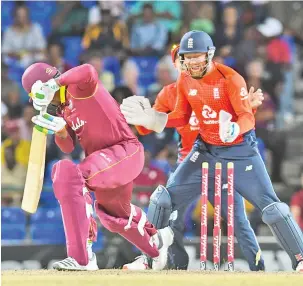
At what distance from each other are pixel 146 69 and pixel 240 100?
5.71m

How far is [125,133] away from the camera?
8.05 meters

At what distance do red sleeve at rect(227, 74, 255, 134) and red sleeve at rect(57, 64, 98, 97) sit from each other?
46.9 inches

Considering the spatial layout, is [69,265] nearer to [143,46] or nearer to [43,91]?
[43,91]

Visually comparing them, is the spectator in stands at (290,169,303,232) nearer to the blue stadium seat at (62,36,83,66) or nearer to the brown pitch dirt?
the brown pitch dirt

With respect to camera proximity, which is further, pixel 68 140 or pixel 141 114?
pixel 141 114

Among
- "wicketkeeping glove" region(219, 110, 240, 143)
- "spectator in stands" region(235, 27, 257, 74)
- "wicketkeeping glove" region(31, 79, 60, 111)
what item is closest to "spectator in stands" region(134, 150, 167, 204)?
"spectator in stands" region(235, 27, 257, 74)

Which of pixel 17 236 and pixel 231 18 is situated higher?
pixel 231 18

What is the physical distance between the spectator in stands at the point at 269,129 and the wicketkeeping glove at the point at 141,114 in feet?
13.9

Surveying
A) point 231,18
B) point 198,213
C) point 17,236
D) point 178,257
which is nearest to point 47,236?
point 17,236

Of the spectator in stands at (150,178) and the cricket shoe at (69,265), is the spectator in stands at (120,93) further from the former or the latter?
the cricket shoe at (69,265)

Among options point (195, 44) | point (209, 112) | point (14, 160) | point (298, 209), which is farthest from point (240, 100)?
point (14, 160)

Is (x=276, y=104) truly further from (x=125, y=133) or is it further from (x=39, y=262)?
(x=125, y=133)

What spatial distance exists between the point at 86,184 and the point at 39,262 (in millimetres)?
3859

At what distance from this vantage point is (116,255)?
11227 millimetres
